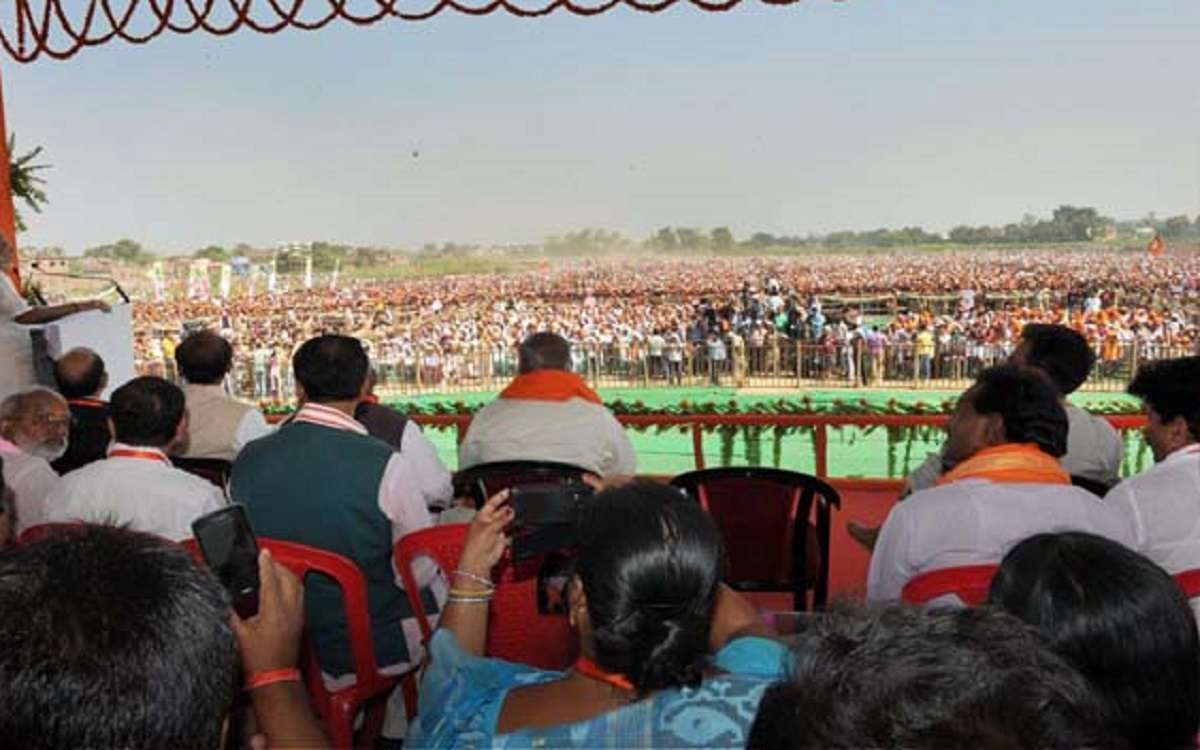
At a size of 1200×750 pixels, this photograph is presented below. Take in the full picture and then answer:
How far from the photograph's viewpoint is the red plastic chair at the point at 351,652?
6.39ft

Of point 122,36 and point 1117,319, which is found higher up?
point 122,36

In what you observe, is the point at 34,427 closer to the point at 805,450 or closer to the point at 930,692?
the point at 930,692

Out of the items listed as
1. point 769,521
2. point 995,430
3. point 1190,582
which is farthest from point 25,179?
point 1190,582

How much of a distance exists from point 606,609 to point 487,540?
0.39m

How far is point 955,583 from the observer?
1738mm

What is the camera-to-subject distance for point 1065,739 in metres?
0.59

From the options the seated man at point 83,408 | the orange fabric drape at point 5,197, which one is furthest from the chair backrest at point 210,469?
the orange fabric drape at point 5,197

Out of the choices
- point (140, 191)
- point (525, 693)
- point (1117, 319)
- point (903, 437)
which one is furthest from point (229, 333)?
point (525, 693)

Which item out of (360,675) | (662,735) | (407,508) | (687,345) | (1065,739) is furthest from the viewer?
(687,345)

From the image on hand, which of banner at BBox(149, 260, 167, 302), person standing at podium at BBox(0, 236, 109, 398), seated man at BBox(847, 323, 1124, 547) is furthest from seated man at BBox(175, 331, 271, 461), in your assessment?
banner at BBox(149, 260, 167, 302)

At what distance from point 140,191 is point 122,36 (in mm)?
10231

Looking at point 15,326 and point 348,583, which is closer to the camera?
point 348,583

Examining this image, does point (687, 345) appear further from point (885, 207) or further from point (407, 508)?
point (407, 508)

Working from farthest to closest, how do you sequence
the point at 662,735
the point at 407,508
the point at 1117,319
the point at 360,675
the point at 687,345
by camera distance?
the point at 687,345 < the point at 1117,319 < the point at 407,508 < the point at 360,675 < the point at 662,735
